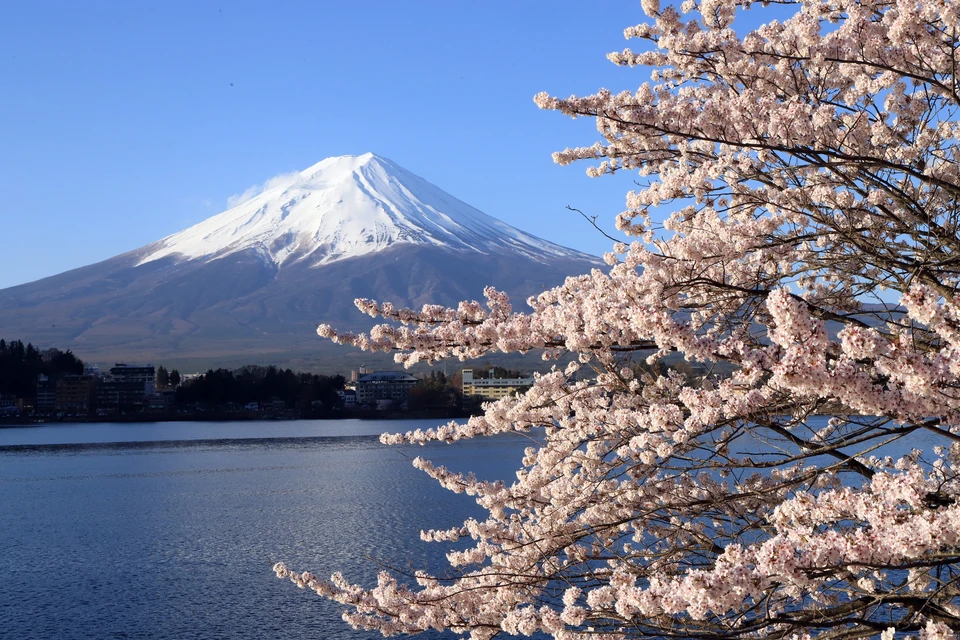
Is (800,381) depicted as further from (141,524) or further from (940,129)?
(141,524)

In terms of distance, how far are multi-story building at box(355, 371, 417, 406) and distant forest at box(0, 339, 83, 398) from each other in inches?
1064

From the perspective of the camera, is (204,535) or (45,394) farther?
(45,394)

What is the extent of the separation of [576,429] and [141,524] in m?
19.7

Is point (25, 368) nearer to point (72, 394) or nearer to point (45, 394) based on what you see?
point (45, 394)

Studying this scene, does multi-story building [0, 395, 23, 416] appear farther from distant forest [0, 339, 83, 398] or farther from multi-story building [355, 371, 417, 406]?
multi-story building [355, 371, 417, 406]

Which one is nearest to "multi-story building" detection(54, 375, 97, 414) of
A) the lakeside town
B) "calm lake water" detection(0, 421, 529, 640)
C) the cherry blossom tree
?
the lakeside town

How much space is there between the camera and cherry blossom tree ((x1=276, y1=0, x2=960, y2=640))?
2.45 metres

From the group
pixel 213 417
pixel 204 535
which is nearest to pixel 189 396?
pixel 213 417

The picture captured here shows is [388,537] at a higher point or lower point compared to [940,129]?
lower

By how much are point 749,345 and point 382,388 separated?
262ft

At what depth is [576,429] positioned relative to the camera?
4.48 meters

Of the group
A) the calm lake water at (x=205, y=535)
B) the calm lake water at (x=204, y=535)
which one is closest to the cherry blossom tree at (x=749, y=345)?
the calm lake water at (x=204, y=535)

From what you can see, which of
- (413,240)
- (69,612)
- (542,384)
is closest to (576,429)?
(542,384)

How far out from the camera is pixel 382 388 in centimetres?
8238
